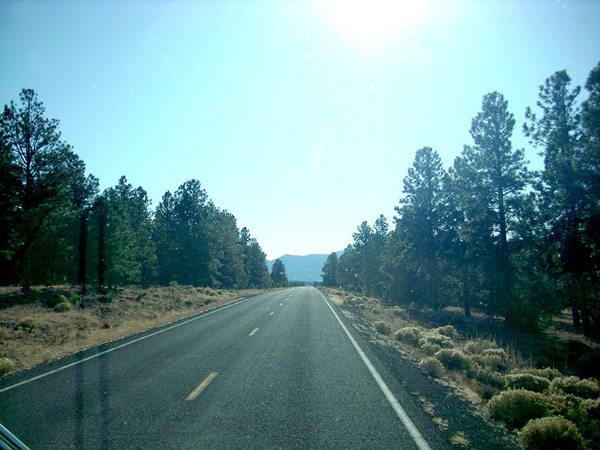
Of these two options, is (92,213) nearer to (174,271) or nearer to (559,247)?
(174,271)

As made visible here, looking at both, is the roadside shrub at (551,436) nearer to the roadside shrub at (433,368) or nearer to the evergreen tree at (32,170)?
the roadside shrub at (433,368)

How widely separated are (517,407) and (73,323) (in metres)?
19.3

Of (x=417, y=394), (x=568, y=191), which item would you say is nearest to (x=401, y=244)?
(x=568, y=191)

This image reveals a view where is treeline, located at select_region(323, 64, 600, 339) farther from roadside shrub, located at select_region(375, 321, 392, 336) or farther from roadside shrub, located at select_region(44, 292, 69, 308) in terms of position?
roadside shrub, located at select_region(44, 292, 69, 308)

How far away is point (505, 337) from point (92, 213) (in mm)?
32633

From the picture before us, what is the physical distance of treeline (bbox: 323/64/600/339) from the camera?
19453 millimetres

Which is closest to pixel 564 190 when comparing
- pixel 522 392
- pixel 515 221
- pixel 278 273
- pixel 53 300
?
pixel 515 221

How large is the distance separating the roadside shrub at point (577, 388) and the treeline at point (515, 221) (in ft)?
51.2

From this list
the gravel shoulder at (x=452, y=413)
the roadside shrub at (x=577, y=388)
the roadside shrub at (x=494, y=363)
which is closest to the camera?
the gravel shoulder at (x=452, y=413)

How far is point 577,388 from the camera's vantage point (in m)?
6.36

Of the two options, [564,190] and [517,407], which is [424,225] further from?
[517,407]

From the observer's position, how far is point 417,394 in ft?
22.1

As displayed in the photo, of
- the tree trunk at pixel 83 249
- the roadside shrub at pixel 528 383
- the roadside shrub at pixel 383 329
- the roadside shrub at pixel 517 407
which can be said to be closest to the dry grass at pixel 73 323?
the tree trunk at pixel 83 249

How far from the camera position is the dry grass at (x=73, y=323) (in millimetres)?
12148
